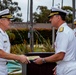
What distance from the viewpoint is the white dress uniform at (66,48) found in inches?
126

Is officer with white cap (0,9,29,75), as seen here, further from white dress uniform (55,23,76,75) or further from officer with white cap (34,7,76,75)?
white dress uniform (55,23,76,75)

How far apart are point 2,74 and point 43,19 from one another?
31.3m

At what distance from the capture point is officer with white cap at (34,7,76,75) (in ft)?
10.5

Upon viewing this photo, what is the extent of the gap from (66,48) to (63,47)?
0.16 feet

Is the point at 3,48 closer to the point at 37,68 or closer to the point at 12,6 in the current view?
the point at 37,68

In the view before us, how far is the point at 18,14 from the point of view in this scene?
33469 millimetres

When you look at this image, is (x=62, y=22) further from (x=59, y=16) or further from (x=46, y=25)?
(x=46, y=25)

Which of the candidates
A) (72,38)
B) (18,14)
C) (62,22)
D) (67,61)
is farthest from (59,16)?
(18,14)

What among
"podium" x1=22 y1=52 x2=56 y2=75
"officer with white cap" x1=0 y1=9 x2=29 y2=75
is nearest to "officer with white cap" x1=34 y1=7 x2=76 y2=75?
"officer with white cap" x1=0 y1=9 x2=29 y2=75

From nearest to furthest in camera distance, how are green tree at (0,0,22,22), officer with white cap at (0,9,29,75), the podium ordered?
1. officer with white cap at (0,9,29,75)
2. the podium
3. green tree at (0,0,22,22)

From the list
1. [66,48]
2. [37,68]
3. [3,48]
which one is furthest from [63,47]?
[37,68]

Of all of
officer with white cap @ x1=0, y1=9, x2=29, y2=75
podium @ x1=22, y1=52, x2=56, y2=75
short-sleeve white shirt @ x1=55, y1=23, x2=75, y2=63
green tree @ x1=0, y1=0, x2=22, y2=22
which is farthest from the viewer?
green tree @ x1=0, y1=0, x2=22, y2=22

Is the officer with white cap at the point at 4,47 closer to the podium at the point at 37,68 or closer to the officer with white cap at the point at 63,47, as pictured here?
the officer with white cap at the point at 63,47

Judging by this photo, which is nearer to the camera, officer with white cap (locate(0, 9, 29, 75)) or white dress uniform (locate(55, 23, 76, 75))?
white dress uniform (locate(55, 23, 76, 75))
